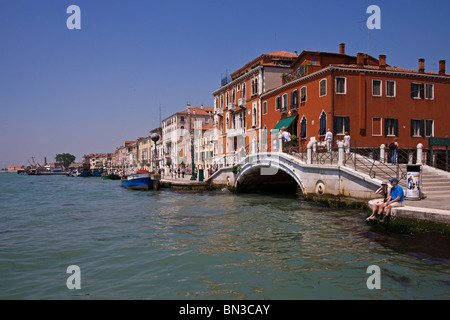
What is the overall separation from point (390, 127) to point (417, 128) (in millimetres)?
2036

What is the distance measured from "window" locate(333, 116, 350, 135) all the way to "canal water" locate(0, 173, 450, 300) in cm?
803

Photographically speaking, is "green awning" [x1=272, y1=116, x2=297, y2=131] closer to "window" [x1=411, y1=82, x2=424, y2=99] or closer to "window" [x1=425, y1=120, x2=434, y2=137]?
"window" [x1=411, y1=82, x2=424, y2=99]

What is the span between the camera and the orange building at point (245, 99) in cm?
2838

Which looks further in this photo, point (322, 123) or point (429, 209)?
point (322, 123)

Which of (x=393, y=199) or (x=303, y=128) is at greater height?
(x=303, y=128)

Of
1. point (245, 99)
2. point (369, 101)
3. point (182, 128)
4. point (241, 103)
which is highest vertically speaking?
point (182, 128)

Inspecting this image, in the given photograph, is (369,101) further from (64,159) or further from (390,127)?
(64,159)

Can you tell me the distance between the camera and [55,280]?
662 centimetres

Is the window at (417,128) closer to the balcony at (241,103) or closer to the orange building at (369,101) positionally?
the orange building at (369,101)

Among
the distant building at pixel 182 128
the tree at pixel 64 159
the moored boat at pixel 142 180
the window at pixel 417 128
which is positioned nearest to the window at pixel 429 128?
the window at pixel 417 128

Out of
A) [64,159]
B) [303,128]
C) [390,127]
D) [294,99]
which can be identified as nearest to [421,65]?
[390,127]

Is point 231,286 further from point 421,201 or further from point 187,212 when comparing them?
point 187,212

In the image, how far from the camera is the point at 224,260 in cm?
762
